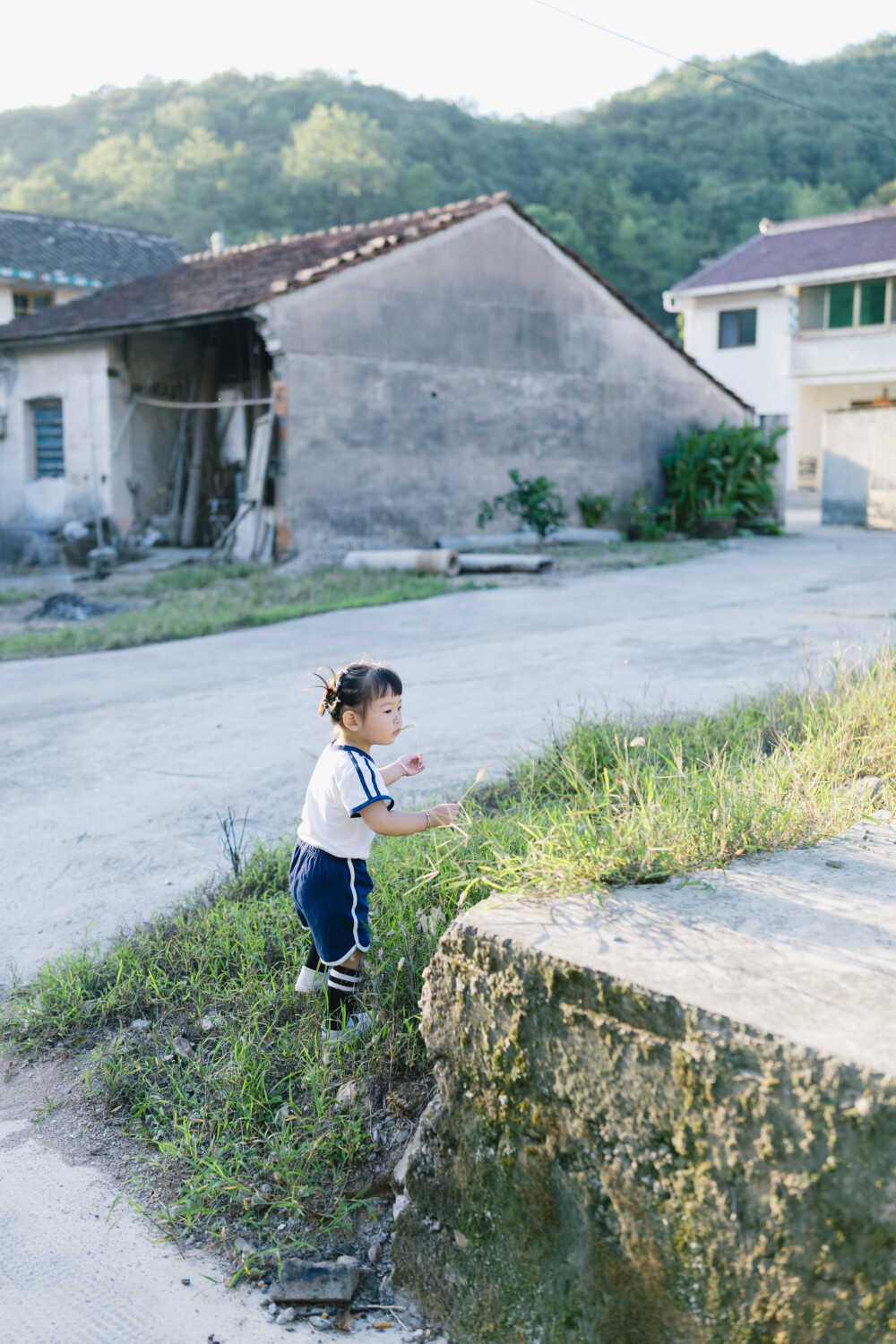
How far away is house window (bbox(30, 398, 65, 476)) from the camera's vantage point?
55.9 ft

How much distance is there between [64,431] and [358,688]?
15442mm

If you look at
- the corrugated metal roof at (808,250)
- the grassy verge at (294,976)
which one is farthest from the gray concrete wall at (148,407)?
the corrugated metal roof at (808,250)

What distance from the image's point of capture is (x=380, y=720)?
284 cm

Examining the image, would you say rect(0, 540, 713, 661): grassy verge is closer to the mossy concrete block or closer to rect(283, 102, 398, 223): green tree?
the mossy concrete block

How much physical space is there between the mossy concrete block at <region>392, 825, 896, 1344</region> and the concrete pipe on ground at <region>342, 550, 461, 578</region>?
1061 centimetres

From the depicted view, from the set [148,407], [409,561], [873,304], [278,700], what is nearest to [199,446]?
[148,407]

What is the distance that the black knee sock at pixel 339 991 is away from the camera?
9.53 feet

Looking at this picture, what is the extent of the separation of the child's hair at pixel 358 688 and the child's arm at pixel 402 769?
0.18 meters

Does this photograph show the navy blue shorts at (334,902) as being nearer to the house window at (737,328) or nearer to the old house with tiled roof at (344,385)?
the old house with tiled roof at (344,385)

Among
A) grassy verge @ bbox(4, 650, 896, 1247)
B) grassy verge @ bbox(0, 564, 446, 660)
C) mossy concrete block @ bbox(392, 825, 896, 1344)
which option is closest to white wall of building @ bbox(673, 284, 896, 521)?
grassy verge @ bbox(0, 564, 446, 660)

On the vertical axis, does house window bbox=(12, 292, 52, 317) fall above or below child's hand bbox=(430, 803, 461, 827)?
above

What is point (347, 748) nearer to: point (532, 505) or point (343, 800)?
point (343, 800)

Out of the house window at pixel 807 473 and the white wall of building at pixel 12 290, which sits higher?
the white wall of building at pixel 12 290

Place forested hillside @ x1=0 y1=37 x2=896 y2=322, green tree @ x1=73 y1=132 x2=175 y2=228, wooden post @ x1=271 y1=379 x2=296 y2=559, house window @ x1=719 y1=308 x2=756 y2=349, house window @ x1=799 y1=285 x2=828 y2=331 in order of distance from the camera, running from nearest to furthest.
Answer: wooden post @ x1=271 y1=379 x2=296 y2=559
house window @ x1=799 y1=285 x2=828 y2=331
house window @ x1=719 y1=308 x2=756 y2=349
green tree @ x1=73 y1=132 x2=175 y2=228
forested hillside @ x1=0 y1=37 x2=896 y2=322
